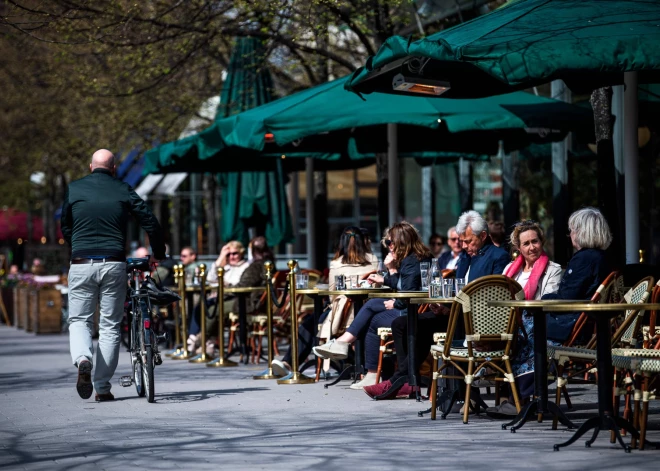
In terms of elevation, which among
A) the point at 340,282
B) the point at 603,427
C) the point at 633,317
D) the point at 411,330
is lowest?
the point at 603,427

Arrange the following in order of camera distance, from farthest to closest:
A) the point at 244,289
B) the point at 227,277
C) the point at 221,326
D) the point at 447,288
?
the point at 227,277
the point at 221,326
the point at 244,289
the point at 447,288

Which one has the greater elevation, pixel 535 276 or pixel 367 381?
pixel 535 276

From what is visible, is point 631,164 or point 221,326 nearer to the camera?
point 631,164

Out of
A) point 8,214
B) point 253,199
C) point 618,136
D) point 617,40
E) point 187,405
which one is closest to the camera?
point 617,40

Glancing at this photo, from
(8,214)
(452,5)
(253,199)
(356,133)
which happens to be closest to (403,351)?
(356,133)

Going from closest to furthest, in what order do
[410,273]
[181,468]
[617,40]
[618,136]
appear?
[181,468] < [617,40] < [410,273] < [618,136]

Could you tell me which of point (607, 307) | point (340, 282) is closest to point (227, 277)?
point (340, 282)

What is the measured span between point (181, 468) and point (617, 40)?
3970 millimetres

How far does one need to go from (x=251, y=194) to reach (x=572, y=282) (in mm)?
10039

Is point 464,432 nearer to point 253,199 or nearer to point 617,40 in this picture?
point 617,40

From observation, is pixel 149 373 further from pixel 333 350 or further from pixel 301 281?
pixel 301 281

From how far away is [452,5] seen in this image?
63.9 feet

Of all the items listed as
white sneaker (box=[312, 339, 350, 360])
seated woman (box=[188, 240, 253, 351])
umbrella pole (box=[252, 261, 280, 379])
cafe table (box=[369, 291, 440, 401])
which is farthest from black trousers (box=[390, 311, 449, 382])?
seated woman (box=[188, 240, 253, 351])

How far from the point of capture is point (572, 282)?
8.29m
